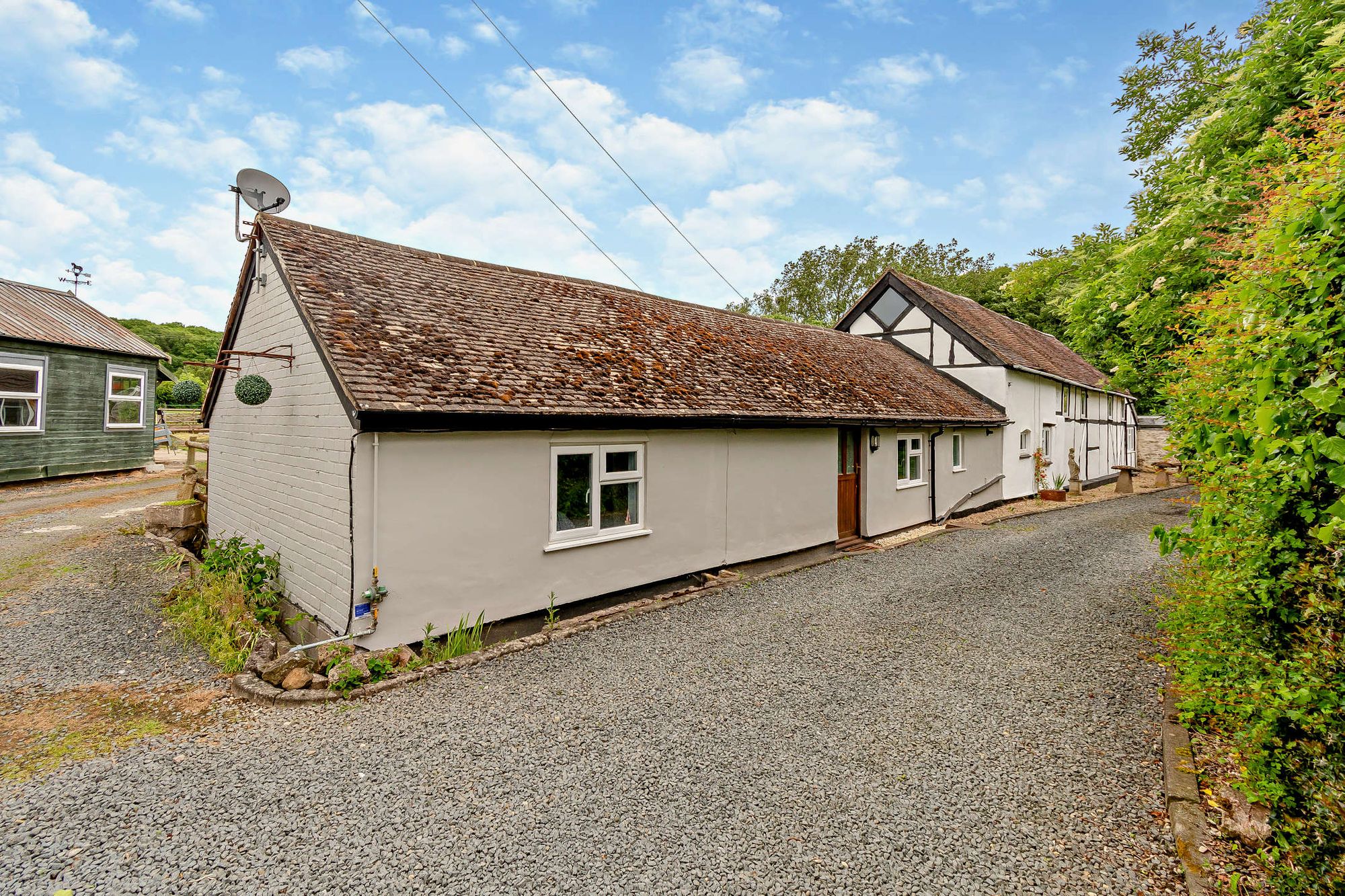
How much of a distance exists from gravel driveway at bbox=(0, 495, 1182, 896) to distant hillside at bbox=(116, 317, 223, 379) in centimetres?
4569

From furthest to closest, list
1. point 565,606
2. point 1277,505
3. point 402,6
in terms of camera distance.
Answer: point 402,6, point 565,606, point 1277,505

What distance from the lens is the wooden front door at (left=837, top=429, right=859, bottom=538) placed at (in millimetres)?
12188

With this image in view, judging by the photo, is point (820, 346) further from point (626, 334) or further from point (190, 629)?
point (190, 629)

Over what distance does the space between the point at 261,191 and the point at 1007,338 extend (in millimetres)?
22375

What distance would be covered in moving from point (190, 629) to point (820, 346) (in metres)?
14.3

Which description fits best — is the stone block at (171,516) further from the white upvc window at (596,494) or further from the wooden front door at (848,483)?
the wooden front door at (848,483)

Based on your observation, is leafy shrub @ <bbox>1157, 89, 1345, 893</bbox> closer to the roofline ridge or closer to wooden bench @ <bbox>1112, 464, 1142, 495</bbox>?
the roofline ridge

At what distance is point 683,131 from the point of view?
1553cm

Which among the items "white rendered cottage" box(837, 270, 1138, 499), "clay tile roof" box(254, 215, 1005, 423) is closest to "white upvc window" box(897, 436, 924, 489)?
"clay tile roof" box(254, 215, 1005, 423)

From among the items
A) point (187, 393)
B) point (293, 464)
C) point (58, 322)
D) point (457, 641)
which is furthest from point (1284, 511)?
point (58, 322)

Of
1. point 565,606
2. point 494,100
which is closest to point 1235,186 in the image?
point 565,606

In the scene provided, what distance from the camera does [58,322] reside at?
1650cm

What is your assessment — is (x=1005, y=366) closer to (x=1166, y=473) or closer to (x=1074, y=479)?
(x=1074, y=479)

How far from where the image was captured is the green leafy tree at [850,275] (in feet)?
127
